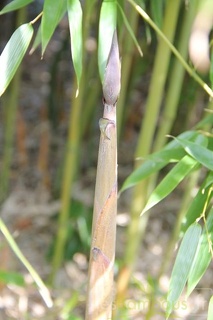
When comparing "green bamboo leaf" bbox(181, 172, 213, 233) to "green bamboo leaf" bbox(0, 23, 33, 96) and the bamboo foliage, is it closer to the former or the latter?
the bamboo foliage

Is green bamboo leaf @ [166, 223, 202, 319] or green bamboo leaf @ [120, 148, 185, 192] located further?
green bamboo leaf @ [120, 148, 185, 192]

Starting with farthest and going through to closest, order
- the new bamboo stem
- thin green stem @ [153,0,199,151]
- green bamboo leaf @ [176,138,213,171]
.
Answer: thin green stem @ [153,0,199,151], the new bamboo stem, green bamboo leaf @ [176,138,213,171]

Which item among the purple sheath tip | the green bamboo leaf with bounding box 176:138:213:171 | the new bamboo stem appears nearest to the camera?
the purple sheath tip

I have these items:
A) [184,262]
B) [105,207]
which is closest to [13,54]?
[105,207]

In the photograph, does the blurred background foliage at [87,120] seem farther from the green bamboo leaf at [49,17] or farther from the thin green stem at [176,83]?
the green bamboo leaf at [49,17]

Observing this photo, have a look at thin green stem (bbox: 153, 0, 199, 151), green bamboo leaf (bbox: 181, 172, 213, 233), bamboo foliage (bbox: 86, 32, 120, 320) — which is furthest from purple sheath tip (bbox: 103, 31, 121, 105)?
thin green stem (bbox: 153, 0, 199, 151)

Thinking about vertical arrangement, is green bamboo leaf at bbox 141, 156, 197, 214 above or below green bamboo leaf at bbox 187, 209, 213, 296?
above
